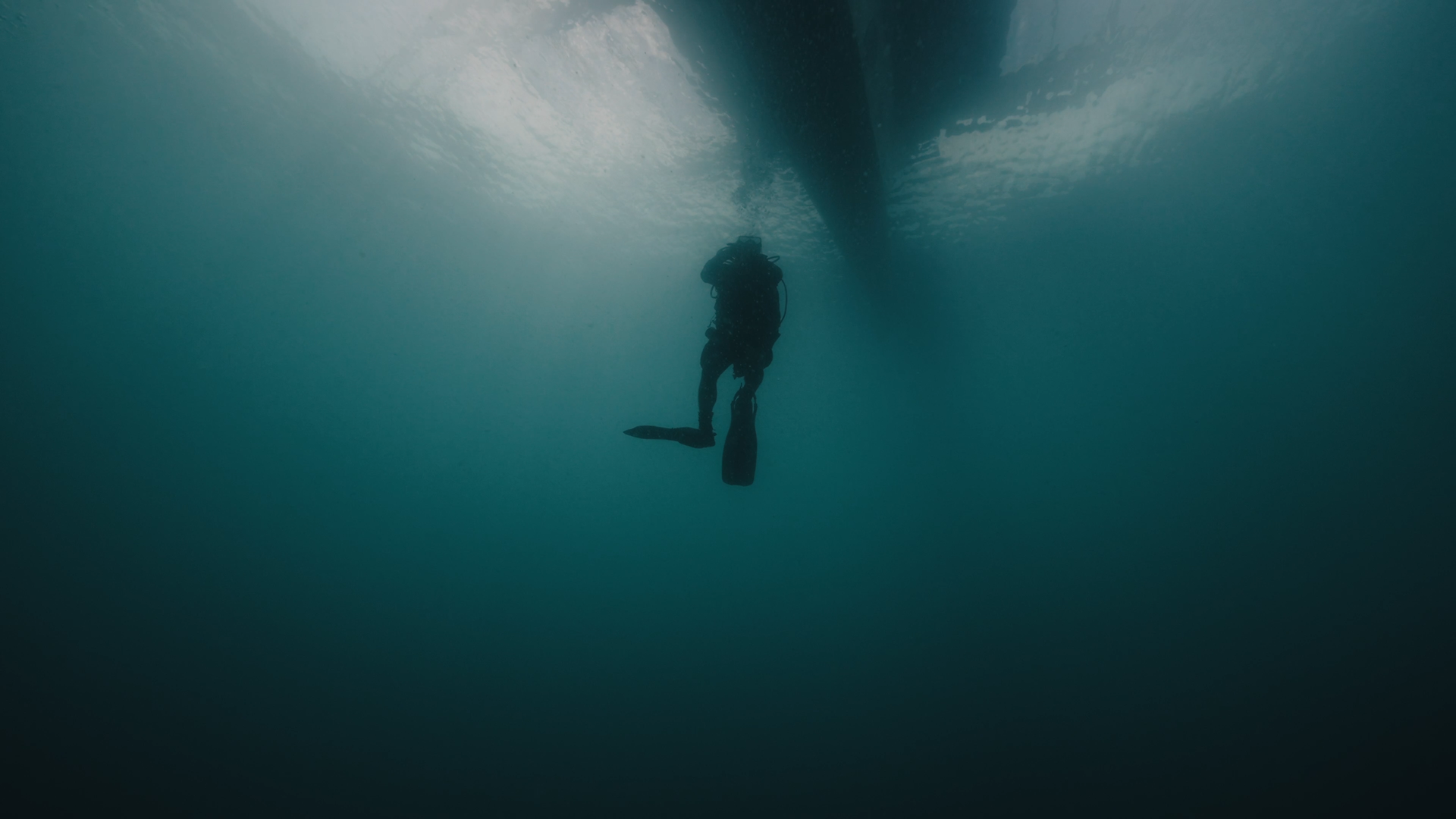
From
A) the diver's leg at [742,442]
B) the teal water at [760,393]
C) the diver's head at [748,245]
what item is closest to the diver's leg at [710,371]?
the diver's leg at [742,442]

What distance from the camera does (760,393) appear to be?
25344 mm

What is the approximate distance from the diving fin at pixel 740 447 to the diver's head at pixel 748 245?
1.57m

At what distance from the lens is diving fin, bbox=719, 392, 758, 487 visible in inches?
171

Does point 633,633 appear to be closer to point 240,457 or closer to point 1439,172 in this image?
point 1439,172

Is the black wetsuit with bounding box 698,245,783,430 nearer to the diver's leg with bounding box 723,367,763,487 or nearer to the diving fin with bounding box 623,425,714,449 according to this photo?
the diver's leg with bounding box 723,367,763,487

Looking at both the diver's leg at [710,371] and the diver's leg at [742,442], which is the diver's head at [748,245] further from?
the diver's leg at [742,442]

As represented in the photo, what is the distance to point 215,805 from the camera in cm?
1261

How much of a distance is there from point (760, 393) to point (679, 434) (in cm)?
2150

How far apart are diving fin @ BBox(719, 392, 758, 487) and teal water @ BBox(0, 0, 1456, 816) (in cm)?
554

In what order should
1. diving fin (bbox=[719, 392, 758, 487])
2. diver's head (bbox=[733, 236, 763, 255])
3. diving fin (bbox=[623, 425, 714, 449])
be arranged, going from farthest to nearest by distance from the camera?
1. diver's head (bbox=[733, 236, 763, 255])
2. diving fin (bbox=[719, 392, 758, 487])
3. diving fin (bbox=[623, 425, 714, 449])

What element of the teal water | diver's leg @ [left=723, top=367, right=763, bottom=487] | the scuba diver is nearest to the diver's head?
the scuba diver

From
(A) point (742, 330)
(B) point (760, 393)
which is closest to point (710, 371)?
(A) point (742, 330)

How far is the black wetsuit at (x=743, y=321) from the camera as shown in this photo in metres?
4.65

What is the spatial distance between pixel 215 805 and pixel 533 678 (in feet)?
41.8
